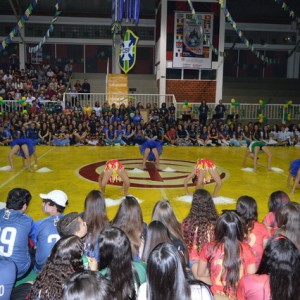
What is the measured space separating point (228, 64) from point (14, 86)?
1746 cm

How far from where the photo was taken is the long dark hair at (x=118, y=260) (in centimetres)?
274

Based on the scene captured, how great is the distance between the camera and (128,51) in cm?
2391

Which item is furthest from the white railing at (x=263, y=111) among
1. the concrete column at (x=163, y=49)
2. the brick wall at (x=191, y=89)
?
the concrete column at (x=163, y=49)

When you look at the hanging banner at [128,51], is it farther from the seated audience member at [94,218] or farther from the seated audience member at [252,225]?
the seated audience member at [252,225]

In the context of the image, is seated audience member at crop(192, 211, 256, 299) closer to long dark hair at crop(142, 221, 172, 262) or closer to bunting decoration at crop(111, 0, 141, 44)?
long dark hair at crop(142, 221, 172, 262)

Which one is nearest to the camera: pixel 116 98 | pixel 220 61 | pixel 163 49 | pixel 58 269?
pixel 58 269

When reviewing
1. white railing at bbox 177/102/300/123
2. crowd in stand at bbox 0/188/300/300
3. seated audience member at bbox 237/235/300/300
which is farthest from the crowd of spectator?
seated audience member at bbox 237/235/300/300

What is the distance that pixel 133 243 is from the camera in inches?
157

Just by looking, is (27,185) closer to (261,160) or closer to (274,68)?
(261,160)

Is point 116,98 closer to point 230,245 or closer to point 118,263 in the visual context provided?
point 230,245

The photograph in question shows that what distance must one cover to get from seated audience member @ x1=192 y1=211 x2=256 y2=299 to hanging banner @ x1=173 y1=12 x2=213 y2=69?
20.7m

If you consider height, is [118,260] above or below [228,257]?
above

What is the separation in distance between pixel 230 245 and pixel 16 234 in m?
2.19

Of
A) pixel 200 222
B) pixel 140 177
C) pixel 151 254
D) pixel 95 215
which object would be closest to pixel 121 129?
pixel 140 177
